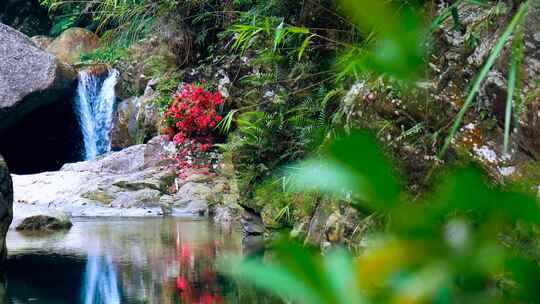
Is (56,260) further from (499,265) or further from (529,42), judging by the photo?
(499,265)

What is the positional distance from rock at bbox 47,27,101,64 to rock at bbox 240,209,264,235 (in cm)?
1053

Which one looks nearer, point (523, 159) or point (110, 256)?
point (523, 159)

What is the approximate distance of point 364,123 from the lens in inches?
170

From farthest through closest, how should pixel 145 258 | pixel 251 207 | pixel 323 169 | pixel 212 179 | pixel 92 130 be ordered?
pixel 92 130 < pixel 212 179 < pixel 251 207 < pixel 145 258 < pixel 323 169

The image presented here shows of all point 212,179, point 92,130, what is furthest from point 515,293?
point 92,130

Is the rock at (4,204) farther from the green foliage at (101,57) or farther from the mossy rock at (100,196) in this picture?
the green foliage at (101,57)

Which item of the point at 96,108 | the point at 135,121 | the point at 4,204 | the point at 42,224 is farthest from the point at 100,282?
the point at 96,108

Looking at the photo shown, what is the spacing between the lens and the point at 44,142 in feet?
54.5

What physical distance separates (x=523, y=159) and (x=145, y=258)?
12.7ft

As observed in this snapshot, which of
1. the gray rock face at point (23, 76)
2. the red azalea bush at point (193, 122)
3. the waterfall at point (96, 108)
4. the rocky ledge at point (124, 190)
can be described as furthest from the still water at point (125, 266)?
the waterfall at point (96, 108)

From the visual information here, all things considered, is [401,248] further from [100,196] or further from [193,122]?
[193,122]

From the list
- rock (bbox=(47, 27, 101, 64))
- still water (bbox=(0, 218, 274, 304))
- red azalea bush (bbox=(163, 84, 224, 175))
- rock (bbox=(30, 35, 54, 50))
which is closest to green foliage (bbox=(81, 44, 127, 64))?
rock (bbox=(47, 27, 101, 64))

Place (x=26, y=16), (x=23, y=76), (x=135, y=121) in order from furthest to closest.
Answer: (x=26, y=16) < (x=135, y=121) < (x=23, y=76)

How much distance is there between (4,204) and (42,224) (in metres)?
3.15
